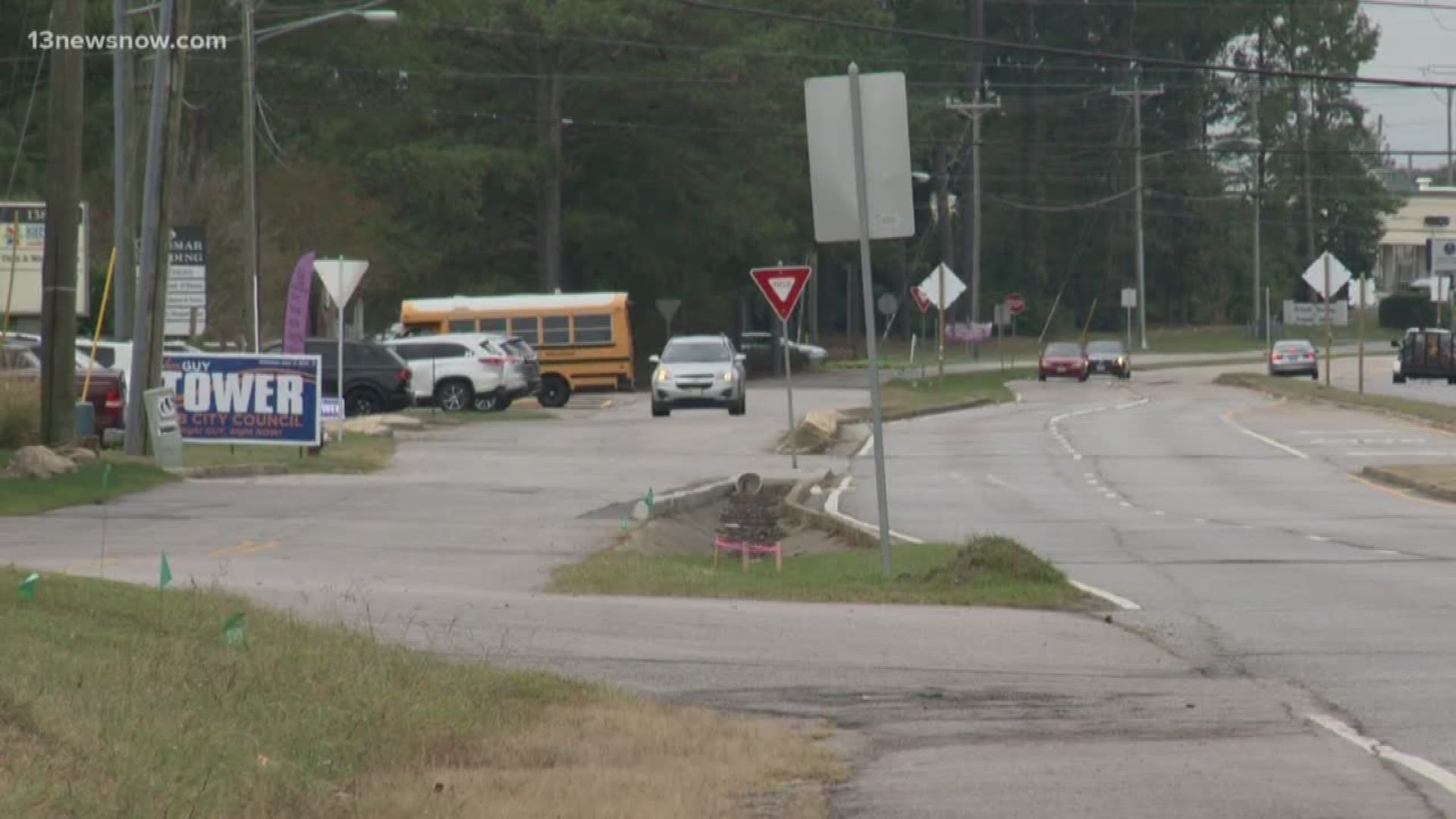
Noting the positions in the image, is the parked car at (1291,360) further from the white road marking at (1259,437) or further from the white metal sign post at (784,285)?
the white metal sign post at (784,285)

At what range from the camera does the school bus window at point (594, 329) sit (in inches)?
2249

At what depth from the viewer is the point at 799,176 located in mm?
75875

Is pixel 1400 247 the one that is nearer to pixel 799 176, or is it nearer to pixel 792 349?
pixel 792 349

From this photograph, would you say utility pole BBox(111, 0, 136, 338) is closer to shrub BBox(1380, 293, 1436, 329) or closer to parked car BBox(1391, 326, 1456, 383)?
parked car BBox(1391, 326, 1456, 383)

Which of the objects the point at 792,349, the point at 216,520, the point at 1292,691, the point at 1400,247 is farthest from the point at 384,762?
the point at 1400,247

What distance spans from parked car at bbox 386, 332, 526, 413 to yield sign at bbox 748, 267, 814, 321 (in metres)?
15.3

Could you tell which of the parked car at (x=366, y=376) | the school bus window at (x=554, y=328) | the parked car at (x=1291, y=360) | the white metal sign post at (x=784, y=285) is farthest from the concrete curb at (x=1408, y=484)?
the parked car at (x=1291, y=360)

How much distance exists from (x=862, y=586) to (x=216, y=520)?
330 inches

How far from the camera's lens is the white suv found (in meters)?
49.0

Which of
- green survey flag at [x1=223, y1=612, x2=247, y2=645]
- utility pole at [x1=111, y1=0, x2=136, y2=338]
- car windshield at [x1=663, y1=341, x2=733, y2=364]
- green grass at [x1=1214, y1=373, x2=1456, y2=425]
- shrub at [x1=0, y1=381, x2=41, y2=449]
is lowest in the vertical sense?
green grass at [x1=1214, y1=373, x2=1456, y2=425]

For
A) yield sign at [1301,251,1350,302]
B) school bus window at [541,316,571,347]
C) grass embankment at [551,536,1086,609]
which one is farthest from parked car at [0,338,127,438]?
yield sign at [1301,251,1350,302]

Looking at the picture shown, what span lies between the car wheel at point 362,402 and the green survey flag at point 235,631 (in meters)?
34.4

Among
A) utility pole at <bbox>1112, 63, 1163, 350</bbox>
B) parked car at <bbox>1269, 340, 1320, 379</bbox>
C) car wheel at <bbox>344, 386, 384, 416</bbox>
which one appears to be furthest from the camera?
utility pole at <bbox>1112, 63, 1163, 350</bbox>

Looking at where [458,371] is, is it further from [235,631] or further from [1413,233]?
[1413,233]
